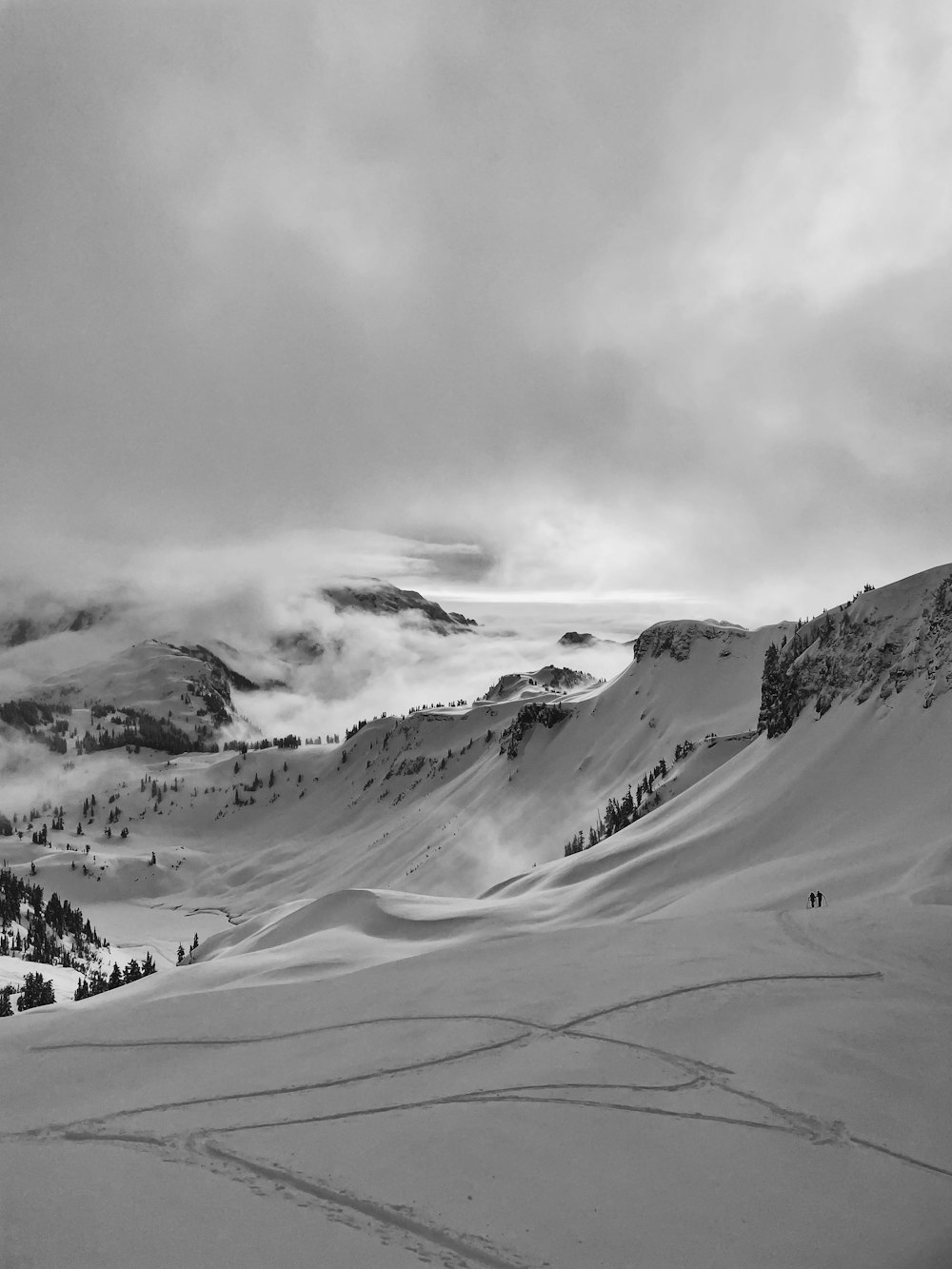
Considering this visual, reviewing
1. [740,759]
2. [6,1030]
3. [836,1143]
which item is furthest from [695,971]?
[740,759]

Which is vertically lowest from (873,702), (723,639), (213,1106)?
(213,1106)

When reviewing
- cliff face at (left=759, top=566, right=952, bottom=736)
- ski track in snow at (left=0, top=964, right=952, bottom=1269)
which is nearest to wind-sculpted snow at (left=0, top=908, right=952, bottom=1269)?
ski track in snow at (left=0, top=964, right=952, bottom=1269)

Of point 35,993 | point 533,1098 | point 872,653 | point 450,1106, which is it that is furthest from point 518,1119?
point 35,993

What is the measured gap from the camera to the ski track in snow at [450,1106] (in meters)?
10.2

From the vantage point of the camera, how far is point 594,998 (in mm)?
19156

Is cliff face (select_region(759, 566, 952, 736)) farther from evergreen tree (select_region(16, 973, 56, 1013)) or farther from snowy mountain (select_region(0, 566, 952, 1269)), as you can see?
evergreen tree (select_region(16, 973, 56, 1013))

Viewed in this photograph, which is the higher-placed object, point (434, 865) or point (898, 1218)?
point (898, 1218)

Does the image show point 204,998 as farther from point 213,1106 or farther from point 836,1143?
point 836,1143

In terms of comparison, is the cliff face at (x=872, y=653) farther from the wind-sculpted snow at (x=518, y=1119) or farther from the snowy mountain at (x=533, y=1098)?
the wind-sculpted snow at (x=518, y=1119)

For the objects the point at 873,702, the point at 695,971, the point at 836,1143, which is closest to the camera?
the point at 836,1143

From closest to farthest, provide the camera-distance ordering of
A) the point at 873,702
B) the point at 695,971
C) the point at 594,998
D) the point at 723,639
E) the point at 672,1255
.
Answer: the point at 672,1255 < the point at 594,998 < the point at 695,971 < the point at 873,702 < the point at 723,639

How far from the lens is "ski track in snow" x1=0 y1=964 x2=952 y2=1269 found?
10.2 metres

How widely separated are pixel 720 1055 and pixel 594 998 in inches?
172

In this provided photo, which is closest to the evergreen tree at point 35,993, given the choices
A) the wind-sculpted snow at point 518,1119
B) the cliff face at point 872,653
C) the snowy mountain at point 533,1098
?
the snowy mountain at point 533,1098
